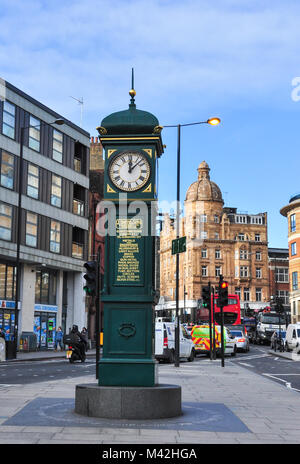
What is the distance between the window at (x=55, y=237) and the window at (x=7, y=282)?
411 cm

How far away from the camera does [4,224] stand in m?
36.3

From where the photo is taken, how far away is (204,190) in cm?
9906

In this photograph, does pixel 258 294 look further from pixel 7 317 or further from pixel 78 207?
pixel 7 317

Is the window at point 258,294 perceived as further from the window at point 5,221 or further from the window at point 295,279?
the window at point 5,221

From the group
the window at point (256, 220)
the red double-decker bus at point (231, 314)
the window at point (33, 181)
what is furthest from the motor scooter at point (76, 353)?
the window at point (256, 220)

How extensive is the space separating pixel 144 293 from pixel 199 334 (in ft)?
77.8

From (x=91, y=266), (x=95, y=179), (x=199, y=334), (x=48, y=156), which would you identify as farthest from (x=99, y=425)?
(x=95, y=179)

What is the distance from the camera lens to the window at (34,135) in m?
39.4

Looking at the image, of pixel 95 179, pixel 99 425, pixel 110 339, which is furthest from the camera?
pixel 95 179

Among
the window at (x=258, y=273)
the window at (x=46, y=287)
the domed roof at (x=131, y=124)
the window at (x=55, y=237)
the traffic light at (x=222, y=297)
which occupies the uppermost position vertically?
the window at (x=258, y=273)

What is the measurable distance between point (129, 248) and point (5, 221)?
27.3 m

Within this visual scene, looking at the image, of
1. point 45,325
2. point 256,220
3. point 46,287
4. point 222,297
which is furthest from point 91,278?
point 256,220

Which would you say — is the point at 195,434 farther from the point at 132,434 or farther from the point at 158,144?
the point at 158,144

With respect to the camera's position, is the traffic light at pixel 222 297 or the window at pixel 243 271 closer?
the traffic light at pixel 222 297
